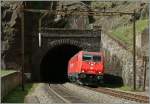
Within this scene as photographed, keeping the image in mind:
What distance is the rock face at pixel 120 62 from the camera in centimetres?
3844

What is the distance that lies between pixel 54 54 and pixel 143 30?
92.1 ft

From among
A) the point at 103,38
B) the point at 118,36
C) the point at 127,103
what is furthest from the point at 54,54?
the point at 127,103

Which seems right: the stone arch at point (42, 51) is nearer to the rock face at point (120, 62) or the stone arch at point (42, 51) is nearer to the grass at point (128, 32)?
the rock face at point (120, 62)

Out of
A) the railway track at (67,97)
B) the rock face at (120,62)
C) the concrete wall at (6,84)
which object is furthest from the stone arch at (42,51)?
the concrete wall at (6,84)

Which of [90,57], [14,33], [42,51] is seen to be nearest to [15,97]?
[90,57]

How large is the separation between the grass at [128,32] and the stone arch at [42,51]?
498 cm

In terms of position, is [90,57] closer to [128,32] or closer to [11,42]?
[128,32]

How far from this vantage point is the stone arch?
55594 mm

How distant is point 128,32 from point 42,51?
36.4 feet

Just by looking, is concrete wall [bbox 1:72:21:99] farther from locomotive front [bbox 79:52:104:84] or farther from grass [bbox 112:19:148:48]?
grass [bbox 112:19:148:48]

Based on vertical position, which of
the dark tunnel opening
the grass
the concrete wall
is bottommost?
the dark tunnel opening

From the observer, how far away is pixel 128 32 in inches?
2019

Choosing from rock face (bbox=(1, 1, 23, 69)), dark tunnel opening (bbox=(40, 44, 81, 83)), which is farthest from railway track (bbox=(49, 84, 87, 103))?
dark tunnel opening (bbox=(40, 44, 81, 83))

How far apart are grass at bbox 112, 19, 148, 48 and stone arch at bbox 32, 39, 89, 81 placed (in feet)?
16.3
